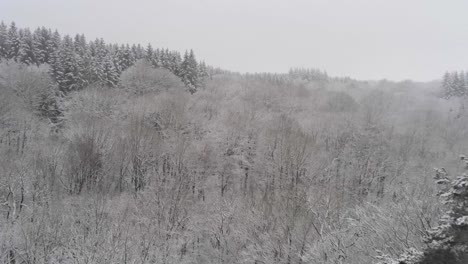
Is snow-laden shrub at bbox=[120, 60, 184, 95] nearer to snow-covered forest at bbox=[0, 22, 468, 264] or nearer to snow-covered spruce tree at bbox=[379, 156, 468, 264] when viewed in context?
snow-covered forest at bbox=[0, 22, 468, 264]

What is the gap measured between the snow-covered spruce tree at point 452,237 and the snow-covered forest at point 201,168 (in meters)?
0.03

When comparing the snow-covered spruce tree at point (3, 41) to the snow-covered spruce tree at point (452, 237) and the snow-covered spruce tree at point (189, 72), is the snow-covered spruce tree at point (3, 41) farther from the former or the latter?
the snow-covered spruce tree at point (452, 237)

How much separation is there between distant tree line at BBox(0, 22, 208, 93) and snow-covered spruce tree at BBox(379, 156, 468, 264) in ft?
153

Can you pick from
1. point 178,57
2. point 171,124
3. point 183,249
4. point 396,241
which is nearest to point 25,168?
point 183,249

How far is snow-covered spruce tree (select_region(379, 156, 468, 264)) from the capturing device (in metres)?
6.39

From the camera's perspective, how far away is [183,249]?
23.4m

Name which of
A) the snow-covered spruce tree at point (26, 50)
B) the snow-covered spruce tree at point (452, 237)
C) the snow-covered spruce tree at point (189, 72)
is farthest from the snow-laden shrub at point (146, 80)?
the snow-covered spruce tree at point (452, 237)

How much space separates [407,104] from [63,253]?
71162 millimetres

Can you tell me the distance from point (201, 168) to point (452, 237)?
99.0ft

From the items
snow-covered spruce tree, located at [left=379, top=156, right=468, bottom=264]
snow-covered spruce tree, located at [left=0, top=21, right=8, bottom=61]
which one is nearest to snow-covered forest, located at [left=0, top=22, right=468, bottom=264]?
snow-covered spruce tree, located at [left=379, top=156, right=468, bottom=264]

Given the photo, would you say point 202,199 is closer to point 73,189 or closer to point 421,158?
point 73,189

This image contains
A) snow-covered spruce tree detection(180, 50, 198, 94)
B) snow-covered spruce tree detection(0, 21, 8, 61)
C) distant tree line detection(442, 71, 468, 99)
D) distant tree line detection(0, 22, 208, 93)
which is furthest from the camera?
distant tree line detection(442, 71, 468, 99)

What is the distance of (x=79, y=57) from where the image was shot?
45375 millimetres

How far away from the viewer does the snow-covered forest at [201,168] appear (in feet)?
50.5
